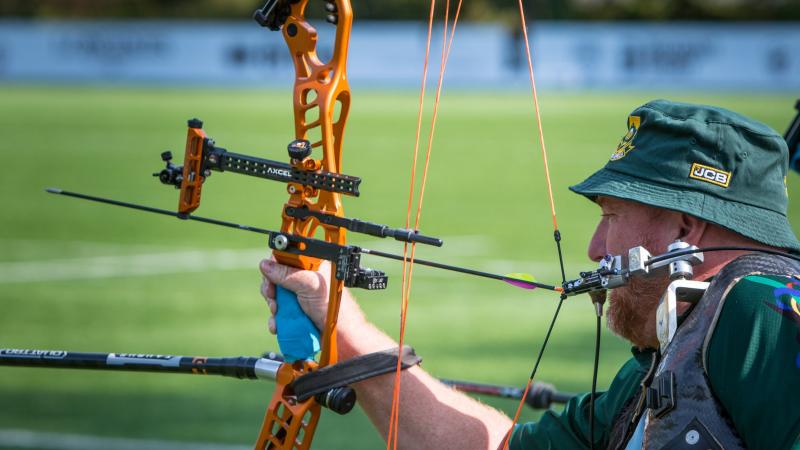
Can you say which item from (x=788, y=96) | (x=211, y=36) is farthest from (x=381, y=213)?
(x=211, y=36)

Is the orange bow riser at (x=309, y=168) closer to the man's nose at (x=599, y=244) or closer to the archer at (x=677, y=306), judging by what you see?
the archer at (x=677, y=306)

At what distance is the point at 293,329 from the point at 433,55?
1204 inches

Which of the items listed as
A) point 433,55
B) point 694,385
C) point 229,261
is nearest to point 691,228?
point 694,385

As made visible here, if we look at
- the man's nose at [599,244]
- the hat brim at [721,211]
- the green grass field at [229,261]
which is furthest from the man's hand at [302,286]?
the green grass field at [229,261]

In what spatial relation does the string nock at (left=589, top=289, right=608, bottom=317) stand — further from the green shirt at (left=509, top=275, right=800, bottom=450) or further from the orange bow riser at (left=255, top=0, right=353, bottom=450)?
the orange bow riser at (left=255, top=0, right=353, bottom=450)

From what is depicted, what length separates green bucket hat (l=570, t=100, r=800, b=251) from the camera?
2.60 meters

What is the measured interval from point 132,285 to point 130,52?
84.4 feet

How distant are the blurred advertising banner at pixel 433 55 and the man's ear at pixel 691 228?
28132mm

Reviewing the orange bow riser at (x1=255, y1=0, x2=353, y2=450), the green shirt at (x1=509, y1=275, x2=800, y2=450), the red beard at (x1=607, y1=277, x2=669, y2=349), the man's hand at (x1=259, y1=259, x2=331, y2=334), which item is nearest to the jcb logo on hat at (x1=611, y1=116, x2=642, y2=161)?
the red beard at (x1=607, y1=277, x2=669, y2=349)

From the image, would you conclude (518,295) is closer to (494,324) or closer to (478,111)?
(494,324)

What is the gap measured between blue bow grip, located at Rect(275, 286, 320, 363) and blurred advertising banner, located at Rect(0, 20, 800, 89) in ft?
92.1

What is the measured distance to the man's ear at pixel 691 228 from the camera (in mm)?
2652

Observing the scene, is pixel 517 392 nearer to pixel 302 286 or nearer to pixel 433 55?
pixel 302 286

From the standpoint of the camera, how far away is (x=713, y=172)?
2.62 meters
